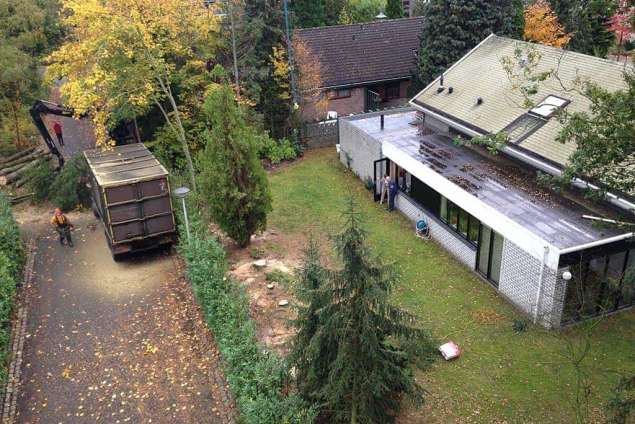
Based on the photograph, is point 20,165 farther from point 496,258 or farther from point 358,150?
point 496,258

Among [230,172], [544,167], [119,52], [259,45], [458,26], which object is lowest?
[544,167]

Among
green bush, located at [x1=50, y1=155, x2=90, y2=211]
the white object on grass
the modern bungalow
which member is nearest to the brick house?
the modern bungalow

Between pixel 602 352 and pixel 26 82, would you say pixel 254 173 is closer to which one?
pixel 602 352

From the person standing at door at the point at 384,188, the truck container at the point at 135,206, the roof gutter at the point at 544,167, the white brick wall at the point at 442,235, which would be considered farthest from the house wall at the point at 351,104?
the truck container at the point at 135,206

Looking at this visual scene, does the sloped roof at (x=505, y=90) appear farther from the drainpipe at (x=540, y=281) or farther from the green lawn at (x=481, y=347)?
the green lawn at (x=481, y=347)

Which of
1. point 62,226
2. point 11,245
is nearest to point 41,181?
point 62,226

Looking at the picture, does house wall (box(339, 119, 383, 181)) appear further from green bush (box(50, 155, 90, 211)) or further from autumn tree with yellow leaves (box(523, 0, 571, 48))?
autumn tree with yellow leaves (box(523, 0, 571, 48))
